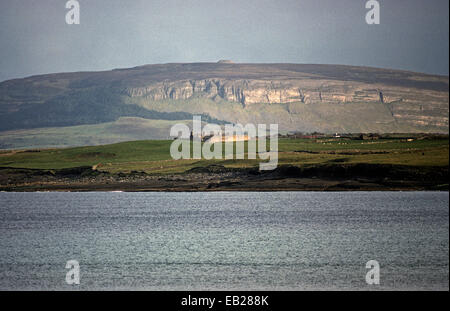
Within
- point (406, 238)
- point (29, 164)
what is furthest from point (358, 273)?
point (29, 164)

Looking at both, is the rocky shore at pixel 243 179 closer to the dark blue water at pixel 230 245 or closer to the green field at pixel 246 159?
the green field at pixel 246 159

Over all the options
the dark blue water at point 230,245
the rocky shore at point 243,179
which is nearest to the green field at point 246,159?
the rocky shore at point 243,179

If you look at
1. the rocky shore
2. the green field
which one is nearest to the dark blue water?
the rocky shore

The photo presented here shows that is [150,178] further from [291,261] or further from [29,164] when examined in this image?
[291,261]

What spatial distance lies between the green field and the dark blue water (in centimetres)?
1567

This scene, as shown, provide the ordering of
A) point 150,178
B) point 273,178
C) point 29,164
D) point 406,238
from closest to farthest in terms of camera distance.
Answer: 1. point 406,238
2. point 273,178
3. point 150,178
4. point 29,164

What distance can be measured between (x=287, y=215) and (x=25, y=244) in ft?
89.5

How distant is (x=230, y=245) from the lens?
4409cm

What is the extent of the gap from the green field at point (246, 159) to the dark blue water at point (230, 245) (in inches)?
617

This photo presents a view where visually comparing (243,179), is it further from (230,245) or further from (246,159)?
(230,245)

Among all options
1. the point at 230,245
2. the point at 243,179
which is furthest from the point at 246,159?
the point at 230,245

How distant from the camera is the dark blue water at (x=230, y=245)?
32125 mm

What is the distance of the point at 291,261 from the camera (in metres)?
37.3

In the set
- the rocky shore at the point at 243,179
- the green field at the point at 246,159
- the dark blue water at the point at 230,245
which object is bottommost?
the dark blue water at the point at 230,245
